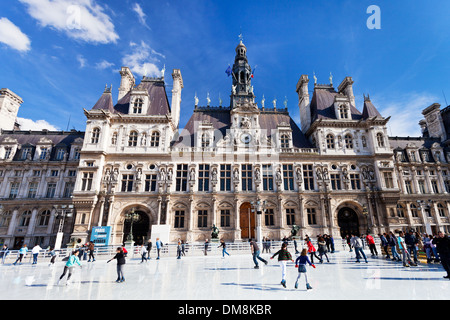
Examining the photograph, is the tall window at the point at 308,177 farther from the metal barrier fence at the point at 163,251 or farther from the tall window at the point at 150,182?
the tall window at the point at 150,182

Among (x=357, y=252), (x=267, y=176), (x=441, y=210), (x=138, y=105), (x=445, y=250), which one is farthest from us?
(x=441, y=210)

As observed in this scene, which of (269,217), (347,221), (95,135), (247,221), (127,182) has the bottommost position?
(247,221)

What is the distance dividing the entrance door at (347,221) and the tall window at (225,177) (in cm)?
1563

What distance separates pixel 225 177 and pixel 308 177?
11.5 meters

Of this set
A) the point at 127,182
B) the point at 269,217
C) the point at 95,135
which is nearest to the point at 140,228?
the point at 127,182

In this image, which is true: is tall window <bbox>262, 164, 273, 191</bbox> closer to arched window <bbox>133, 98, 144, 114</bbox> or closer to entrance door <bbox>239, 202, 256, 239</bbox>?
entrance door <bbox>239, 202, 256, 239</bbox>

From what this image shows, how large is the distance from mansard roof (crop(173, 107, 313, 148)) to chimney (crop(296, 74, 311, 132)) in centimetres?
231

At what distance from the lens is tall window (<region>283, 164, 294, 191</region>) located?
31281mm

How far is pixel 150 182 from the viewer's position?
1193 inches

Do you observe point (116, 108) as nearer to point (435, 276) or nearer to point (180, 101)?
point (180, 101)

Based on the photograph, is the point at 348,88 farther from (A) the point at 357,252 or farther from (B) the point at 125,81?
(B) the point at 125,81

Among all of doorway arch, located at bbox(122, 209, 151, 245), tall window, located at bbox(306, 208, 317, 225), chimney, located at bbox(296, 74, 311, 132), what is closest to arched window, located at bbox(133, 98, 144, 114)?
doorway arch, located at bbox(122, 209, 151, 245)

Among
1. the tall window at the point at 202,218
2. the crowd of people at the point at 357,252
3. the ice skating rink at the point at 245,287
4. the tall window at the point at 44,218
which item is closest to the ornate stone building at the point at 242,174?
the tall window at the point at 202,218
